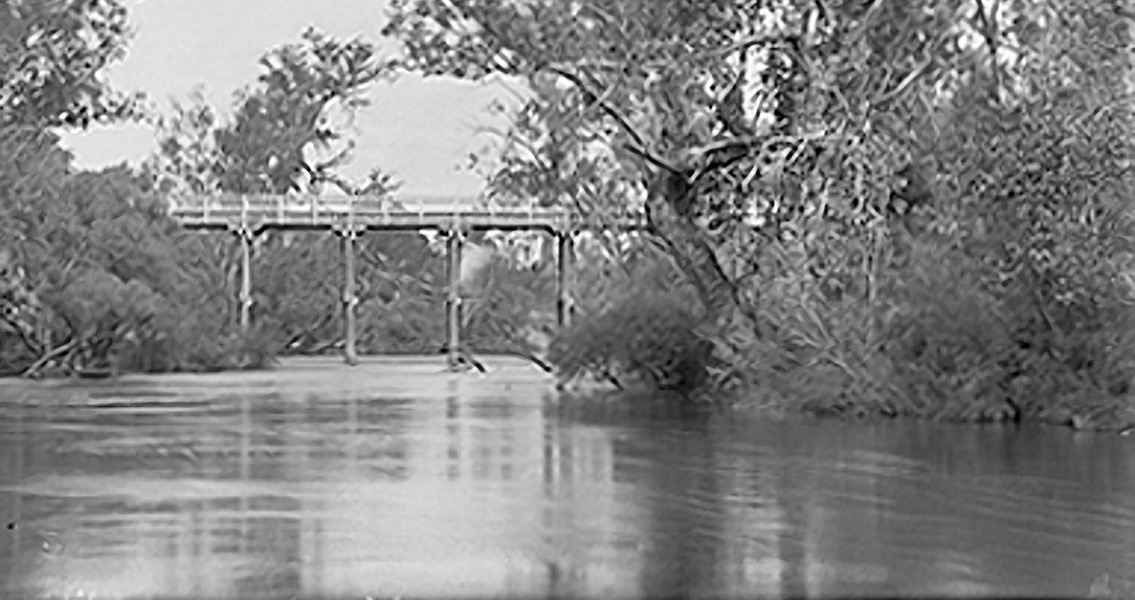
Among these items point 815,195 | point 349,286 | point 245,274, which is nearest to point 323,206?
point 349,286

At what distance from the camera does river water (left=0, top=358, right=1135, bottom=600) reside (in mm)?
9594

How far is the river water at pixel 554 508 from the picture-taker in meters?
9.59

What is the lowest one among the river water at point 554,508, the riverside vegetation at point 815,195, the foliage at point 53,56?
the river water at point 554,508

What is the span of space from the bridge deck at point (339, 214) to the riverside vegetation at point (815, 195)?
1289cm

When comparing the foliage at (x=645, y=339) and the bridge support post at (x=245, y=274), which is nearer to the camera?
the foliage at (x=645, y=339)

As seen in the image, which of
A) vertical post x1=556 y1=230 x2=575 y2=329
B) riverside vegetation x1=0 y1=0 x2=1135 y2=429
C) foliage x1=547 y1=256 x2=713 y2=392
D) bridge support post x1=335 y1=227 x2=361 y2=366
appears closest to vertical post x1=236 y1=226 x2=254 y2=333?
bridge support post x1=335 y1=227 x2=361 y2=366

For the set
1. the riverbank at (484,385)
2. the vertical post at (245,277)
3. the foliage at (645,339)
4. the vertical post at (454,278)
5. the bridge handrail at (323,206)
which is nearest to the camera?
the riverbank at (484,385)

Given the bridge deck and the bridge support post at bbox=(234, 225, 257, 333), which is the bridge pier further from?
the bridge support post at bbox=(234, 225, 257, 333)

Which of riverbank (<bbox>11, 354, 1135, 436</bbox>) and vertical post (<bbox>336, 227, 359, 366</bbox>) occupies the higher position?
vertical post (<bbox>336, 227, 359, 366</bbox>)

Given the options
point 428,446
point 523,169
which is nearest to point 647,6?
point 523,169

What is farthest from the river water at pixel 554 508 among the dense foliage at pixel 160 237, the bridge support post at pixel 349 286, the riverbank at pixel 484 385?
the bridge support post at pixel 349 286

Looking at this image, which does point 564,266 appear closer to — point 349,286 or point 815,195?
point 349,286

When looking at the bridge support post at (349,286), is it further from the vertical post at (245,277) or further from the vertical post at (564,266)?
the vertical post at (564,266)

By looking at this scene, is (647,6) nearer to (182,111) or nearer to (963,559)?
(963,559)
